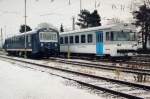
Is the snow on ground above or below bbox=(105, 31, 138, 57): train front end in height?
below

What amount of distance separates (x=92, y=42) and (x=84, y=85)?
1684 centimetres

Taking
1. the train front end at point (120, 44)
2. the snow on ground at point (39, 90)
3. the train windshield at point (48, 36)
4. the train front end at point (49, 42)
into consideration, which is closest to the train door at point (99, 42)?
the train front end at point (120, 44)

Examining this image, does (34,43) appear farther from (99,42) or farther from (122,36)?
(122,36)

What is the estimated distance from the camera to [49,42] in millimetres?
37938

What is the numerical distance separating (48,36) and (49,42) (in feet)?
2.04

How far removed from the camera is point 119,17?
99.7 meters

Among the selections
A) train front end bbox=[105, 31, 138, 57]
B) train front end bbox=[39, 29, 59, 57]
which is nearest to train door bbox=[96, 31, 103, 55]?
→ train front end bbox=[105, 31, 138, 57]

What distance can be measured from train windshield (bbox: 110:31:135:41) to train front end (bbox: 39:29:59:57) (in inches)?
371

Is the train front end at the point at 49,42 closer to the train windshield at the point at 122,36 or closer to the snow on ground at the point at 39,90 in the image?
the train windshield at the point at 122,36

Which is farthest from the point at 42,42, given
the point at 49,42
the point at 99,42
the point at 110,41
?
the point at 110,41

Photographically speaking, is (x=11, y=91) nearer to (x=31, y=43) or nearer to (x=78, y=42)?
(x=78, y=42)

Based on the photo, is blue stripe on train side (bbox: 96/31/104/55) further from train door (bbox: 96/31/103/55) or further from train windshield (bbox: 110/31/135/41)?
train windshield (bbox: 110/31/135/41)

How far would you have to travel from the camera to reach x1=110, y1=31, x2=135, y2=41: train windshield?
29.6m

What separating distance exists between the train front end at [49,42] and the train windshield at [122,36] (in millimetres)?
9413
